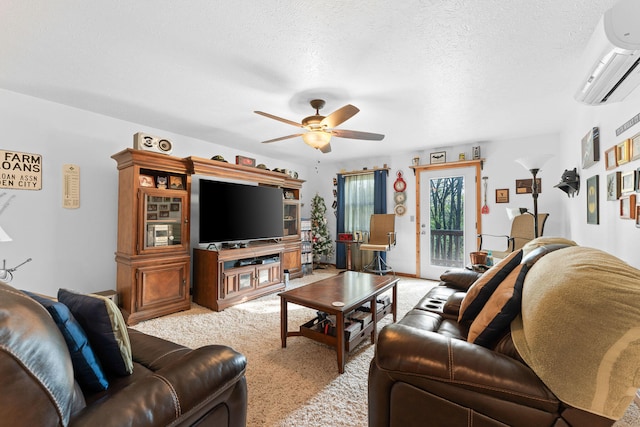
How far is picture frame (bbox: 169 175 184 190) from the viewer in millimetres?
3447

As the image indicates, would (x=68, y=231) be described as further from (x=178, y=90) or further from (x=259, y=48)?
(x=259, y=48)

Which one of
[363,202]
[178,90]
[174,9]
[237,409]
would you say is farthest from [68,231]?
[363,202]

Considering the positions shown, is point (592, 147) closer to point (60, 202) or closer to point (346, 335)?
point (346, 335)

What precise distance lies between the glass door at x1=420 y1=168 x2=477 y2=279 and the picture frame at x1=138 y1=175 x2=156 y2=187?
170 inches

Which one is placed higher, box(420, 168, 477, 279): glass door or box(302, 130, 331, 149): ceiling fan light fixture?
box(302, 130, 331, 149): ceiling fan light fixture

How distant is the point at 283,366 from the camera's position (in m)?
2.15

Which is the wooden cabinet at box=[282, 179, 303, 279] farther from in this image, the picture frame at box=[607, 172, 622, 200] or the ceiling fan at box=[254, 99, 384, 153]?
the picture frame at box=[607, 172, 622, 200]

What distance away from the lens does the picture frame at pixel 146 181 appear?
10.3 ft

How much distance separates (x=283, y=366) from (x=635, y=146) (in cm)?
279

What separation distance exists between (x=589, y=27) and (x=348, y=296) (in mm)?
2497

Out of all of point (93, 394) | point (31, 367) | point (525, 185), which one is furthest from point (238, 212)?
point (525, 185)

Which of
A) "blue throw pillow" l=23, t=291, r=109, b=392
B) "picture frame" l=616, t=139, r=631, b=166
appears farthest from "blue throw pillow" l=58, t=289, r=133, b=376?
"picture frame" l=616, t=139, r=631, b=166

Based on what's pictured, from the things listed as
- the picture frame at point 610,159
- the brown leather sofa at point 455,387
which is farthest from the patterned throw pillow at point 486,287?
the picture frame at point 610,159

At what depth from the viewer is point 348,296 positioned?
241 cm
